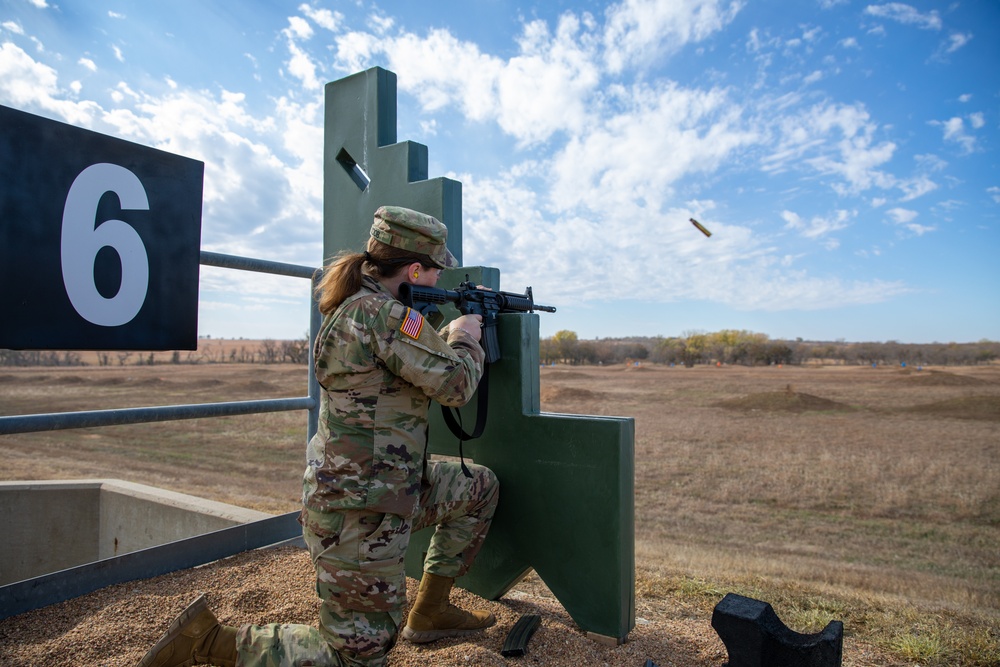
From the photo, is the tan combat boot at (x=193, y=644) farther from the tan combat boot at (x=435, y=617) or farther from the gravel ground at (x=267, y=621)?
the tan combat boot at (x=435, y=617)

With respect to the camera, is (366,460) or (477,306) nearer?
(366,460)

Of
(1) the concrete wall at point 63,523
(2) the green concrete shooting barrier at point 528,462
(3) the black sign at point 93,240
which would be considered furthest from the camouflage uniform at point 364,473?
(1) the concrete wall at point 63,523

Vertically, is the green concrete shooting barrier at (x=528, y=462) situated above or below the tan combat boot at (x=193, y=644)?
above

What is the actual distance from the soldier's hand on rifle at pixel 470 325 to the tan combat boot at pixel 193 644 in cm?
141

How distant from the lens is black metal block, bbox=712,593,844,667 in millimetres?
2211

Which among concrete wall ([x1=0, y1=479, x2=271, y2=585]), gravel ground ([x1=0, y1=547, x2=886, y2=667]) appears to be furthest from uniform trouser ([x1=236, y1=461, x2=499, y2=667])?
concrete wall ([x1=0, y1=479, x2=271, y2=585])

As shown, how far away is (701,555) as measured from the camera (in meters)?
6.29

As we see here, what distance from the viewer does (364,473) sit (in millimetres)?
2375

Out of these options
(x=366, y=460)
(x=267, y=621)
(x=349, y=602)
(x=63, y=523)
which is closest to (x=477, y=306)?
(x=366, y=460)

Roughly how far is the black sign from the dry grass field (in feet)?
4.31

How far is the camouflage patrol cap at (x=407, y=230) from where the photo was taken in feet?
8.36

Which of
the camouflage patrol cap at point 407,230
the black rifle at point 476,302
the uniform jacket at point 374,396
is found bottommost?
the uniform jacket at point 374,396

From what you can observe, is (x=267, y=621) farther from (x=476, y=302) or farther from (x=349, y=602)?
(x=476, y=302)

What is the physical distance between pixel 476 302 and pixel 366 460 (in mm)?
907
